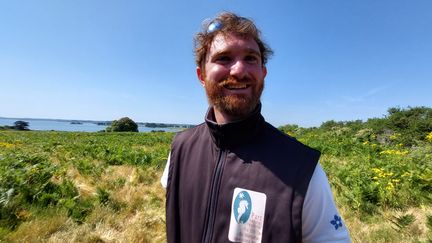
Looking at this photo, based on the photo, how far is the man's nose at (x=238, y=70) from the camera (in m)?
1.48

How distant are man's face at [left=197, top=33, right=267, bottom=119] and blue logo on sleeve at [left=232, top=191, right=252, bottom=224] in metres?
0.45

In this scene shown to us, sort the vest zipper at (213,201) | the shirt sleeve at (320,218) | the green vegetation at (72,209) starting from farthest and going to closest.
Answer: the green vegetation at (72,209)
the vest zipper at (213,201)
the shirt sleeve at (320,218)

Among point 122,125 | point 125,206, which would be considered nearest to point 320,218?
point 125,206

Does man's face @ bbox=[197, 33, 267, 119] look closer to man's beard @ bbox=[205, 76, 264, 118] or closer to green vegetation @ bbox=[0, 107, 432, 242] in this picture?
man's beard @ bbox=[205, 76, 264, 118]

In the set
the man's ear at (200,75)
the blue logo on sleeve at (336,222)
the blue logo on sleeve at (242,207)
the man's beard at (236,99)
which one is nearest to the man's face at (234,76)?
the man's beard at (236,99)

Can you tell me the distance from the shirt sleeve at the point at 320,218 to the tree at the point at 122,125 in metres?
70.7

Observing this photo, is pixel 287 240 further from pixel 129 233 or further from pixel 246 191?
pixel 129 233

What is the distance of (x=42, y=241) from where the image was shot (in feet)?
10.3

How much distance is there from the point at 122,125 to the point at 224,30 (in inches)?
2780

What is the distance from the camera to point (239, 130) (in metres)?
1.53

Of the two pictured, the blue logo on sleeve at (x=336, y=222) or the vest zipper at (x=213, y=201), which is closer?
the blue logo on sleeve at (x=336, y=222)

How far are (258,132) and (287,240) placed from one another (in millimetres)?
603

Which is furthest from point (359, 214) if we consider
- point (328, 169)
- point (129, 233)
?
point (129, 233)

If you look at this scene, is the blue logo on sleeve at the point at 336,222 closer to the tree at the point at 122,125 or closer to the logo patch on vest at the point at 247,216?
the logo patch on vest at the point at 247,216
